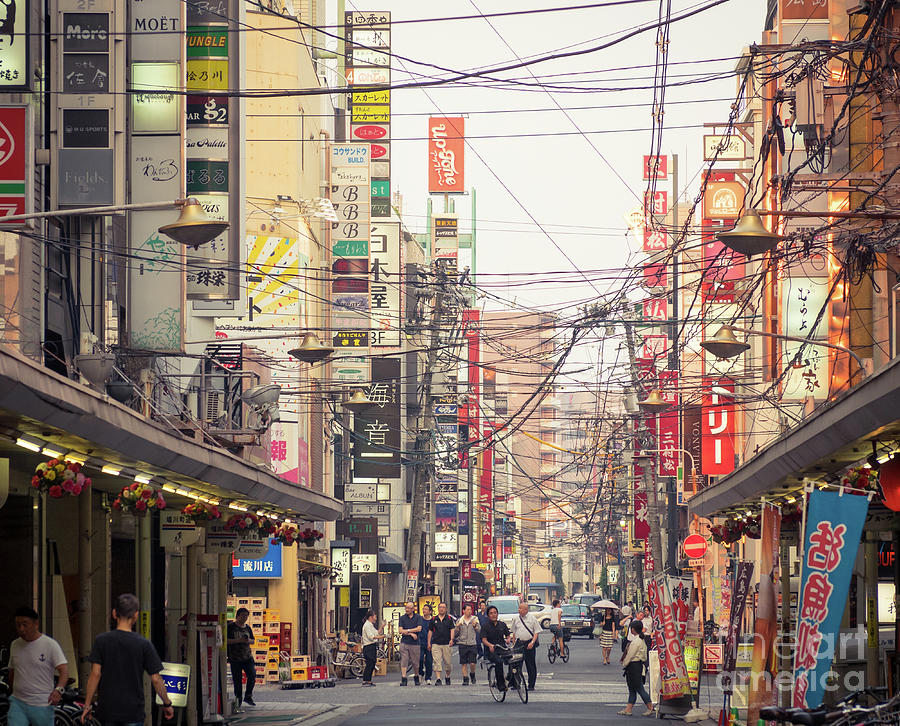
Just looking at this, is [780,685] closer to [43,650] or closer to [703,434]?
[43,650]

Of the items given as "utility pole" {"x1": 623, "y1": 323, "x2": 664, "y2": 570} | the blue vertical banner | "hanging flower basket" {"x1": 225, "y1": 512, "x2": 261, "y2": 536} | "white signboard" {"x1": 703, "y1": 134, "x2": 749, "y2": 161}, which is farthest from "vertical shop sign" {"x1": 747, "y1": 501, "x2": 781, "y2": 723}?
"white signboard" {"x1": 703, "y1": 134, "x2": 749, "y2": 161}

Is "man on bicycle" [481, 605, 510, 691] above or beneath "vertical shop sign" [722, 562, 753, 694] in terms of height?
beneath

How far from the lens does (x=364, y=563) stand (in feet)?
161

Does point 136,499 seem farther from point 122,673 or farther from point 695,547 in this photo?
point 695,547

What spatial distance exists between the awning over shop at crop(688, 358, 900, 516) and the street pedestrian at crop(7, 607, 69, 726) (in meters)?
7.62

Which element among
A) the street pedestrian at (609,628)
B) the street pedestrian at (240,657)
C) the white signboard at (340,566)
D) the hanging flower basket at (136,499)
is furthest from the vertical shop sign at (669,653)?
the street pedestrian at (609,628)

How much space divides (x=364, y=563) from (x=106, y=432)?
35.2 m

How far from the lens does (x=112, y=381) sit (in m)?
24.0

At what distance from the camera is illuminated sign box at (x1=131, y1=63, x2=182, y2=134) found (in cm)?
2381

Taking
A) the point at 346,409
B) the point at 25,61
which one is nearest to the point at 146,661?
the point at 25,61

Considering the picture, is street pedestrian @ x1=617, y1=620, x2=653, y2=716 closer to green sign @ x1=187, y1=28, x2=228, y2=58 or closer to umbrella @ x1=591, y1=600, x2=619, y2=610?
green sign @ x1=187, y1=28, x2=228, y2=58

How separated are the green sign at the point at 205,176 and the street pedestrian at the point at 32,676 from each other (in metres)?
14.5

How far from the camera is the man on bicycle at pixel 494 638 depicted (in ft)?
90.3

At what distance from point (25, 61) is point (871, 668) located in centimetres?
1358
